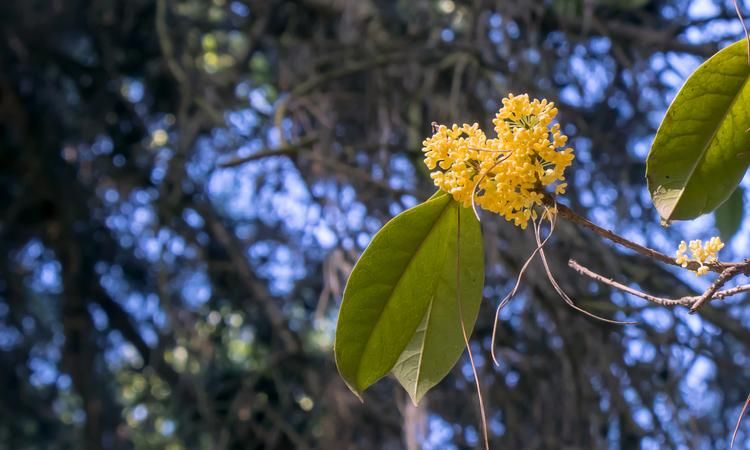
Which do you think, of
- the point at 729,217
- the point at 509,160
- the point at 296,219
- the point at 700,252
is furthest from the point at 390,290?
the point at 296,219

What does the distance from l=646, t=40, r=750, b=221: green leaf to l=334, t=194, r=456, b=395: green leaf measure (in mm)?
236

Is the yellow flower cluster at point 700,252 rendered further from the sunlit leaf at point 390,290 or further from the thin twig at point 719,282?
the sunlit leaf at point 390,290

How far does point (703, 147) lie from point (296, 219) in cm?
294

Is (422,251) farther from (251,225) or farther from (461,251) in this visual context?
(251,225)

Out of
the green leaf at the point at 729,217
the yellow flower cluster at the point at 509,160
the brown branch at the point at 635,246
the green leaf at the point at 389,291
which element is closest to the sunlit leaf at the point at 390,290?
the green leaf at the point at 389,291

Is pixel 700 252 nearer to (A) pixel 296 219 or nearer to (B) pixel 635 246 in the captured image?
(B) pixel 635 246

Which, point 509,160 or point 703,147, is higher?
point 703,147

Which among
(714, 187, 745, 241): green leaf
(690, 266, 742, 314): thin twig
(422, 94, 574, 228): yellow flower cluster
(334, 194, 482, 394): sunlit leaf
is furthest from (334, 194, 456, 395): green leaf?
(714, 187, 745, 241): green leaf

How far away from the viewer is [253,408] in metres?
3.15

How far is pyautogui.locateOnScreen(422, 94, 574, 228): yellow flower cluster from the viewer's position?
1.01m

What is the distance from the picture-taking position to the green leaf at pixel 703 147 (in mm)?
1081

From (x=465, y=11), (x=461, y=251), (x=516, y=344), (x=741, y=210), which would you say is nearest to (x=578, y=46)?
(x=465, y=11)

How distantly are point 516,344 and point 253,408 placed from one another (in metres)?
0.86

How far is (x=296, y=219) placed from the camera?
396 cm
